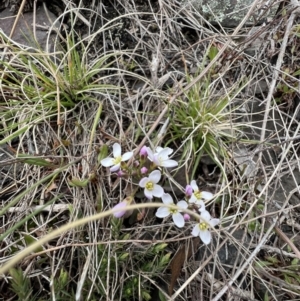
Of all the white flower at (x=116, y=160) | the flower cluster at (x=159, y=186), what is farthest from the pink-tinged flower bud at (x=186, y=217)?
the white flower at (x=116, y=160)

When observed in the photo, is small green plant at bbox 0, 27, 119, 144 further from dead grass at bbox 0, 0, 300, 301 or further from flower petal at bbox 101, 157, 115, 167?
flower petal at bbox 101, 157, 115, 167

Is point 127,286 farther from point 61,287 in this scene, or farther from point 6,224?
point 6,224

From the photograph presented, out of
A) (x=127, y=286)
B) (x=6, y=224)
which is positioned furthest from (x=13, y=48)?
(x=127, y=286)

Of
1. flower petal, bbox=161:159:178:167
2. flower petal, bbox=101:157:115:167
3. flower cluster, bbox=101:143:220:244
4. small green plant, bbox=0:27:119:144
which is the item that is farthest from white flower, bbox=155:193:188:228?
small green plant, bbox=0:27:119:144

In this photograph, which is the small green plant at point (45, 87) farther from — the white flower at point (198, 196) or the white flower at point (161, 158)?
the white flower at point (198, 196)

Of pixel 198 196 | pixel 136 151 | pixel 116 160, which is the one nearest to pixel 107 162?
pixel 116 160

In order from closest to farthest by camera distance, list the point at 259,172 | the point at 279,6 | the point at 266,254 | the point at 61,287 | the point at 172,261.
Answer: the point at 61,287 < the point at 172,261 < the point at 266,254 < the point at 259,172 < the point at 279,6
